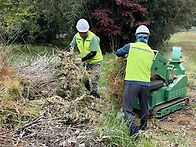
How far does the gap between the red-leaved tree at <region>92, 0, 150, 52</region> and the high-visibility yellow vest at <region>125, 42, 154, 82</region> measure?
6796 mm

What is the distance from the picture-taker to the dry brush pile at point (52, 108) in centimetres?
305

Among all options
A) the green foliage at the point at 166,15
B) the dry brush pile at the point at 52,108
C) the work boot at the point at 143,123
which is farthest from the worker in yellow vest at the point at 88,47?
the green foliage at the point at 166,15

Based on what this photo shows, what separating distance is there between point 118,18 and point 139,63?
7.76 metres

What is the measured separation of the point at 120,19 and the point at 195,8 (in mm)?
4184

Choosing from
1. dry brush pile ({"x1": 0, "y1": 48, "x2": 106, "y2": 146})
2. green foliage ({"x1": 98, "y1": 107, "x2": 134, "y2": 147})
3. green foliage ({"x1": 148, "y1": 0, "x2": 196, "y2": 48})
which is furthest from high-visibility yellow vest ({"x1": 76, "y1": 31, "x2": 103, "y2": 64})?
green foliage ({"x1": 148, "y1": 0, "x2": 196, "y2": 48})

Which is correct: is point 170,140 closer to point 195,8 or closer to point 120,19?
point 120,19

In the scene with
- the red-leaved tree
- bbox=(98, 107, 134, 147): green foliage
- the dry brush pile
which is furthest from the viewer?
the red-leaved tree

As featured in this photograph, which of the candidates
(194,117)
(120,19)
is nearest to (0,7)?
(120,19)

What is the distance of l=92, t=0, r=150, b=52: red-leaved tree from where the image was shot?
442 inches

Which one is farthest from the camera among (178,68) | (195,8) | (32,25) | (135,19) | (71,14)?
(32,25)

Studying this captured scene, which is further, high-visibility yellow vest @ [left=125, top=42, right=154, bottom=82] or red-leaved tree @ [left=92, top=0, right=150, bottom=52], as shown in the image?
red-leaved tree @ [left=92, top=0, right=150, bottom=52]

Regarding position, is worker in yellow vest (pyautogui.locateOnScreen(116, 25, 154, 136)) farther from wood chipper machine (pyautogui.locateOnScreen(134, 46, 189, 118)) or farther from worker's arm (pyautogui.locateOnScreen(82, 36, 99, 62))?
worker's arm (pyautogui.locateOnScreen(82, 36, 99, 62))

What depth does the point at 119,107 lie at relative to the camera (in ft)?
16.3

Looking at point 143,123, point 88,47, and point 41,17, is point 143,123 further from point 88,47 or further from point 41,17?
point 41,17
